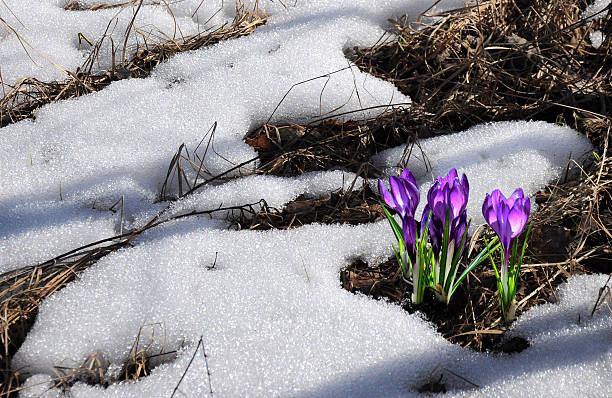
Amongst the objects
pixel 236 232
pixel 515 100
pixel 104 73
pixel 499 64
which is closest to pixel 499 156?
pixel 515 100

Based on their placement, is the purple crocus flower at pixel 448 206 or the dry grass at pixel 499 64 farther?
the dry grass at pixel 499 64

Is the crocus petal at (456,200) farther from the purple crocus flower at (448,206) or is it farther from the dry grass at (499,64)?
the dry grass at (499,64)

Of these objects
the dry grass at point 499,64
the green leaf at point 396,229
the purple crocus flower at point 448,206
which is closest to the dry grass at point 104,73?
the dry grass at point 499,64

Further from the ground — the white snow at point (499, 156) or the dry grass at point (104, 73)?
the dry grass at point (104, 73)

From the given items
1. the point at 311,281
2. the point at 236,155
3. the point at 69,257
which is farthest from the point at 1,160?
the point at 311,281

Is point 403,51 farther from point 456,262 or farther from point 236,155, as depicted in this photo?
point 456,262

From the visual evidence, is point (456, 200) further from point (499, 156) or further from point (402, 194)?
point (499, 156)
